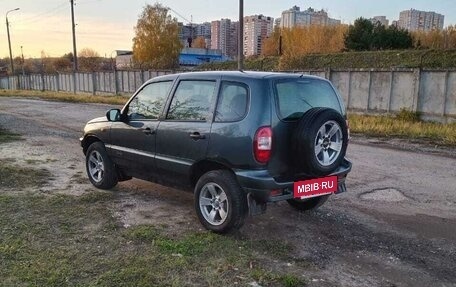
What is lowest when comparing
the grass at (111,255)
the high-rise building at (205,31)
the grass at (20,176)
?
the grass at (20,176)

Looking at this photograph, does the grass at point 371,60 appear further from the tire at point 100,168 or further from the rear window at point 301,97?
the rear window at point 301,97

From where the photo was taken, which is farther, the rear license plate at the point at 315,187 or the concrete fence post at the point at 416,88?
the concrete fence post at the point at 416,88

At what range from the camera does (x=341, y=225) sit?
5.17m

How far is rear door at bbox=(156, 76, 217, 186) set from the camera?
16.0 feet

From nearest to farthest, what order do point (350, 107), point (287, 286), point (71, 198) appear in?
1. point (287, 286)
2. point (71, 198)
3. point (350, 107)

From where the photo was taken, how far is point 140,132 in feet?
18.7

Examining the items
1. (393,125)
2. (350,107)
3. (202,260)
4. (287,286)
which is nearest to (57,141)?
(202,260)

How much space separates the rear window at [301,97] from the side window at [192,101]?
0.82 m

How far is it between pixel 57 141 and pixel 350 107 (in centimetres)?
1287

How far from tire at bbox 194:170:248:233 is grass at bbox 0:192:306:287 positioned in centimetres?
16

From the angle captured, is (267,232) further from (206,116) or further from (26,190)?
(26,190)

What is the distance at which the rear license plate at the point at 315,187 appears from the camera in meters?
4.56

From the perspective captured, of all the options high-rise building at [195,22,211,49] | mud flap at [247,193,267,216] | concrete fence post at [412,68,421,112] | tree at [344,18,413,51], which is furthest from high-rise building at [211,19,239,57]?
mud flap at [247,193,267,216]

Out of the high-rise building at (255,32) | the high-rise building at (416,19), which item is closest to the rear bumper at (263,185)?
the high-rise building at (416,19)
